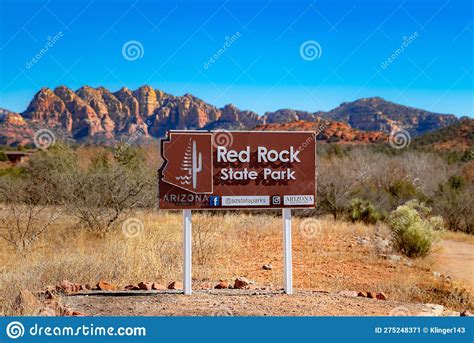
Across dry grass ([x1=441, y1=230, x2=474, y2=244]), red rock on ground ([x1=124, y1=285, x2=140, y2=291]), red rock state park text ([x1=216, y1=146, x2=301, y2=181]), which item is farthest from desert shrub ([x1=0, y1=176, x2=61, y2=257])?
dry grass ([x1=441, y1=230, x2=474, y2=244])

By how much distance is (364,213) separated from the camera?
25.0 m

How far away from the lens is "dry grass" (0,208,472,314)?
10.8 m

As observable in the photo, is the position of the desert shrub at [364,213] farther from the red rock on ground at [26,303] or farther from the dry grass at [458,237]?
the red rock on ground at [26,303]

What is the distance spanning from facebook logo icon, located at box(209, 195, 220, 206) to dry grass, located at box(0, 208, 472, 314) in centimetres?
226

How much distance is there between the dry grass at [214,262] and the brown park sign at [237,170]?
85.0 inches

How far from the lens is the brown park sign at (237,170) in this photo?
28.6ft

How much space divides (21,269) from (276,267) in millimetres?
5380

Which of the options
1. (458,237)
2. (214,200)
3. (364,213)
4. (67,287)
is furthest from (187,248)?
(364,213)

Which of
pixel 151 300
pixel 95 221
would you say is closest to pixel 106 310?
pixel 151 300

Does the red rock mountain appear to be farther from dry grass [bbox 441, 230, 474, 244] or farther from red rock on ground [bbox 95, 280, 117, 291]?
red rock on ground [bbox 95, 280, 117, 291]

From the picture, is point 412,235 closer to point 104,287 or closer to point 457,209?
point 104,287

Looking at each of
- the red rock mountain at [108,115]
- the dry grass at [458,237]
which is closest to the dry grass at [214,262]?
the dry grass at [458,237]

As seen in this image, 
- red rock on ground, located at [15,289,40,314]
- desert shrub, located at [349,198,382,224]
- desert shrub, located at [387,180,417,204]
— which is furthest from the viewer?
desert shrub, located at [387,180,417,204]

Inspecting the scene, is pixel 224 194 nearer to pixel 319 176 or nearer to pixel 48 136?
pixel 48 136
